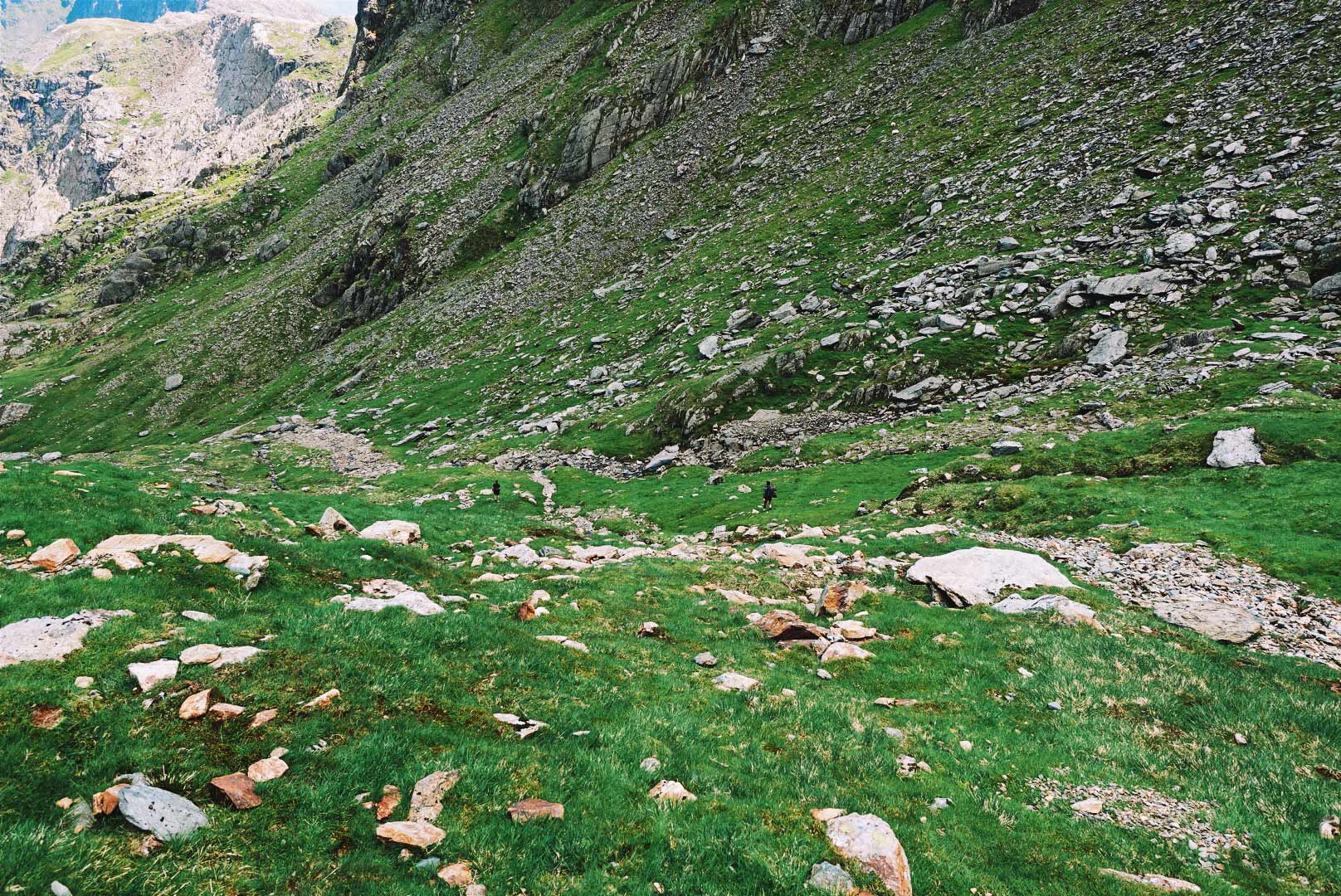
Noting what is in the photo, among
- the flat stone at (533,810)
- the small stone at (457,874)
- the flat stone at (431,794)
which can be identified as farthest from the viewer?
the flat stone at (533,810)

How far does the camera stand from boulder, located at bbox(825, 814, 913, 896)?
22.1 ft

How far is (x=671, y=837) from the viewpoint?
23.2ft

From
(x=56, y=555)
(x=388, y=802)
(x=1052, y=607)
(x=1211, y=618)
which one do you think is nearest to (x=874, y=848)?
(x=388, y=802)

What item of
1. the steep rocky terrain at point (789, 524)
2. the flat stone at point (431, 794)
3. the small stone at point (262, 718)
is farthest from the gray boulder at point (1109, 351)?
the small stone at point (262, 718)

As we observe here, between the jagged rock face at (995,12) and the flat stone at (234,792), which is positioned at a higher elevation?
the jagged rock face at (995,12)

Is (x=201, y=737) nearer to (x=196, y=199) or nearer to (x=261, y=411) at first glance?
(x=261, y=411)

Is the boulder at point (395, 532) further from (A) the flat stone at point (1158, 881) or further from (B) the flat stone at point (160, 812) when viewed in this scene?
(A) the flat stone at point (1158, 881)

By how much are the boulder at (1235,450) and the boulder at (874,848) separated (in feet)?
91.5

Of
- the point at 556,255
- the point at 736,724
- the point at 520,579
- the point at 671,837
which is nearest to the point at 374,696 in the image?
the point at 671,837

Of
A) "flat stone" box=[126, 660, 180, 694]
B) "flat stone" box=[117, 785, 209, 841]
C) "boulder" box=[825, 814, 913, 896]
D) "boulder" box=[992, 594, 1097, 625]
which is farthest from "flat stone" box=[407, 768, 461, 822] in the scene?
"boulder" box=[992, 594, 1097, 625]

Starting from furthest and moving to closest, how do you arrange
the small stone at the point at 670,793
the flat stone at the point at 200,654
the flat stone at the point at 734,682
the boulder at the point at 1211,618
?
the boulder at the point at 1211,618, the flat stone at the point at 734,682, the flat stone at the point at 200,654, the small stone at the point at 670,793

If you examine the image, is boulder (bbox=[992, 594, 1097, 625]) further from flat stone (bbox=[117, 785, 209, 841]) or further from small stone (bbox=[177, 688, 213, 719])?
small stone (bbox=[177, 688, 213, 719])

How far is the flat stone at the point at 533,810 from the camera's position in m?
6.99

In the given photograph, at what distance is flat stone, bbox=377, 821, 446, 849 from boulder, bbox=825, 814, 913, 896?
4.99 meters
